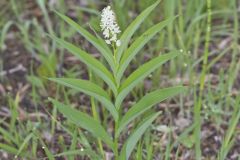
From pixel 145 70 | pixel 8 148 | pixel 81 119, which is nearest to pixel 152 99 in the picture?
pixel 145 70

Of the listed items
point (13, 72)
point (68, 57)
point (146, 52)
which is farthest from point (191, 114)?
point (13, 72)

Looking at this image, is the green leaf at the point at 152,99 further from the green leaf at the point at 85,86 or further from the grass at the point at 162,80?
the grass at the point at 162,80

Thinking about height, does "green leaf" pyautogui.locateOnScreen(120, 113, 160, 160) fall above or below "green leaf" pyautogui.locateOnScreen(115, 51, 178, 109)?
below

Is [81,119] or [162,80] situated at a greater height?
[162,80]

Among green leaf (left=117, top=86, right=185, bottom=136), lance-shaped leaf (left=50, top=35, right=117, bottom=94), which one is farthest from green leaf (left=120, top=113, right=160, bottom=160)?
lance-shaped leaf (left=50, top=35, right=117, bottom=94)

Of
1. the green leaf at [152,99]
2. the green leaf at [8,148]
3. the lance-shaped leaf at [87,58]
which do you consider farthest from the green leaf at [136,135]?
the green leaf at [8,148]

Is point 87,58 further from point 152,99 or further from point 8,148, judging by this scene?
point 8,148

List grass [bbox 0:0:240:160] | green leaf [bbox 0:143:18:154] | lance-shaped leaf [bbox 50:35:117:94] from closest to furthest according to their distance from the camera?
lance-shaped leaf [bbox 50:35:117:94] → green leaf [bbox 0:143:18:154] → grass [bbox 0:0:240:160]

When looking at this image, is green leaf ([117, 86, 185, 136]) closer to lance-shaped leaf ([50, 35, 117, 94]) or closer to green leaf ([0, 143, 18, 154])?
lance-shaped leaf ([50, 35, 117, 94])

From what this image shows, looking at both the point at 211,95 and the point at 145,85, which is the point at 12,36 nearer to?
the point at 145,85
